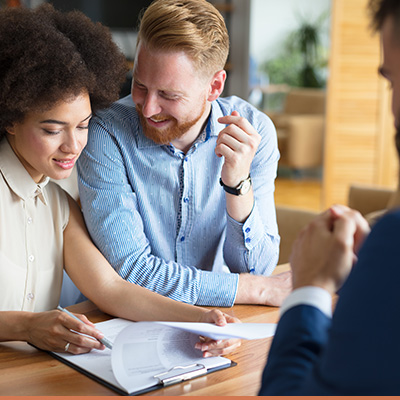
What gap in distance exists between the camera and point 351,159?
6.03 meters

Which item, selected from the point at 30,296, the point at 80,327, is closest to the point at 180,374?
the point at 80,327

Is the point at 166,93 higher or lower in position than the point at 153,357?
higher

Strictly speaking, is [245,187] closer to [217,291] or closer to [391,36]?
[217,291]

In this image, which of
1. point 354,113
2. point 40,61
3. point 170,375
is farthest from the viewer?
point 354,113

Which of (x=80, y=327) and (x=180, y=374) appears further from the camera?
(x=80, y=327)

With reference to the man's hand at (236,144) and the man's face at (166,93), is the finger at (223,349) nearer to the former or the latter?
the man's hand at (236,144)

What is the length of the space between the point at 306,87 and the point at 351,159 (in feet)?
3.81

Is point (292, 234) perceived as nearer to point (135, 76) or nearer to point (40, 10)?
point (135, 76)

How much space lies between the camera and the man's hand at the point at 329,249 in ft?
2.70

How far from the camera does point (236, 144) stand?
1676 millimetres

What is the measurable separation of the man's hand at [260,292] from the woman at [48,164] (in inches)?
9.1

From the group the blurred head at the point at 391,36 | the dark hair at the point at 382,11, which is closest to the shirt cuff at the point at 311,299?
the blurred head at the point at 391,36

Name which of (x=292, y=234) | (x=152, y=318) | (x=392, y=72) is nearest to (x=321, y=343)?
(x=392, y=72)

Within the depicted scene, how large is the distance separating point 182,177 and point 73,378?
2.51 feet
